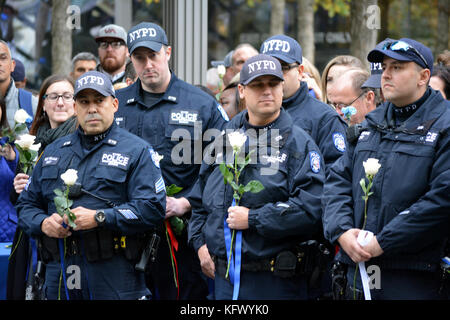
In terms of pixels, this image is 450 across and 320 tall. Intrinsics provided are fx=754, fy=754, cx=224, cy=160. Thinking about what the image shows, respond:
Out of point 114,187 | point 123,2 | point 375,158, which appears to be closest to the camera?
point 375,158

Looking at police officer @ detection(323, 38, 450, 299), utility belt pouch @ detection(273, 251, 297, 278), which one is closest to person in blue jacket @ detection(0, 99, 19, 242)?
utility belt pouch @ detection(273, 251, 297, 278)

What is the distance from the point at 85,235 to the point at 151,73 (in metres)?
1.47

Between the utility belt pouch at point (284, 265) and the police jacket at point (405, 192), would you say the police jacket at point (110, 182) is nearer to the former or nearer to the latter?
the utility belt pouch at point (284, 265)

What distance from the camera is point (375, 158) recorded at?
14.1 ft

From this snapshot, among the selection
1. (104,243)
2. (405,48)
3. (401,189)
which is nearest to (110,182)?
(104,243)

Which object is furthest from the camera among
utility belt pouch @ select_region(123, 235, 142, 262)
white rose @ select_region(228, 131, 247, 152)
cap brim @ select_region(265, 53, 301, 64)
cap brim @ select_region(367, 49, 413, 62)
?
cap brim @ select_region(265, 53, 301, 64)

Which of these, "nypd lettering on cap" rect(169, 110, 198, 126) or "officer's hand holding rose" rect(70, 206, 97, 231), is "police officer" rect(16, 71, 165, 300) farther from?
"nypd lettering on cap" rect(169, 110, 198, 126)

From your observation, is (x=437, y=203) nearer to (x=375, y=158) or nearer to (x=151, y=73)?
(x=375, y=158)

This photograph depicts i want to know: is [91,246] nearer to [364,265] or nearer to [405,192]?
[364,265]

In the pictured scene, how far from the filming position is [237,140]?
4570 millimetres

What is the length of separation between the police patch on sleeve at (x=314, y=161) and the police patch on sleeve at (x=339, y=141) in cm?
41

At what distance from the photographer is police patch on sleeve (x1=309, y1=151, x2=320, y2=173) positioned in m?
4.70

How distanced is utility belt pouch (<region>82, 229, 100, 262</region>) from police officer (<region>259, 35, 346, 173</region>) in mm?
1575
